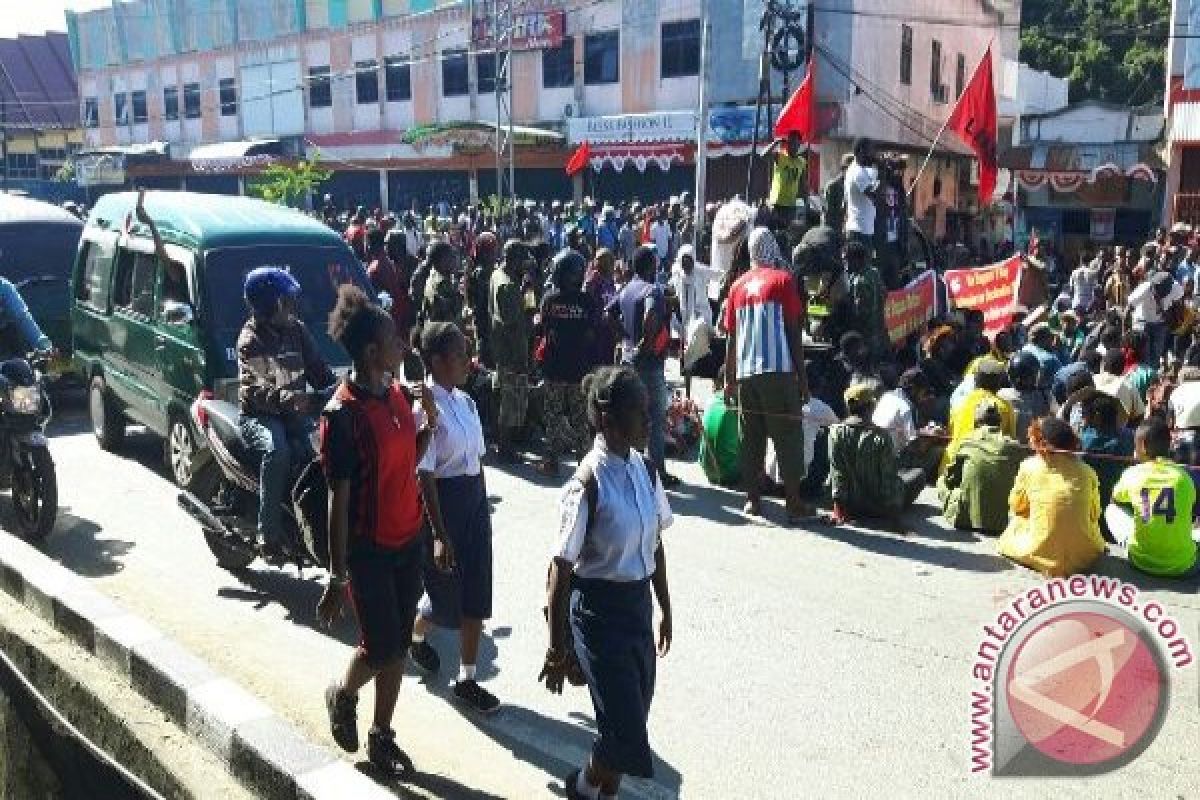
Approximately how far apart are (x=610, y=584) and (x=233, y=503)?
10.8 ft

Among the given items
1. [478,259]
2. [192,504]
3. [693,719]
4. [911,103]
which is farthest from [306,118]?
[693,719]

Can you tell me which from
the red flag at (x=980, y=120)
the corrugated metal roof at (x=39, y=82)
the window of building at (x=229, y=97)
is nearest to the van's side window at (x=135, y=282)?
the red flag at (x=980, y=120)

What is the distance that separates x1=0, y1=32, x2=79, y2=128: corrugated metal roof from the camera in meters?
53.9

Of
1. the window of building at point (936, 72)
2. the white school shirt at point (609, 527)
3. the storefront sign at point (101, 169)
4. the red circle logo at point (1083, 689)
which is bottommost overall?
the red circle logo at point (1083, 689)

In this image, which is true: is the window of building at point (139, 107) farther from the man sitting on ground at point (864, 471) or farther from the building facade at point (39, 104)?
the man sitting on ground at point (864, 471)

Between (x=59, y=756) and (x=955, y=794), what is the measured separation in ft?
13.2

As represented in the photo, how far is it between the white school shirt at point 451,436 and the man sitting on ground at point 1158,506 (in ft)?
12.2

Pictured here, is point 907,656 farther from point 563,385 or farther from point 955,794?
point 563,385

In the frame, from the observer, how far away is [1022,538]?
6211 millimetres

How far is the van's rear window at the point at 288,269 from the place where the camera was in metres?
7.29

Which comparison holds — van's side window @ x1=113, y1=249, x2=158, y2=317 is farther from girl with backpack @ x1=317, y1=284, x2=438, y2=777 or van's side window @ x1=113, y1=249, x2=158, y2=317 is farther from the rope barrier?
girl with backpack @ x1=317, y1=284, x2=438, y2=777

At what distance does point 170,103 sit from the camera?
44.8 meters

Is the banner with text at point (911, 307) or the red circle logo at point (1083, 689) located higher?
the banner with text at point (911, 307)

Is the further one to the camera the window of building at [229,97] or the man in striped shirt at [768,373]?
the window of building at [229,97]
